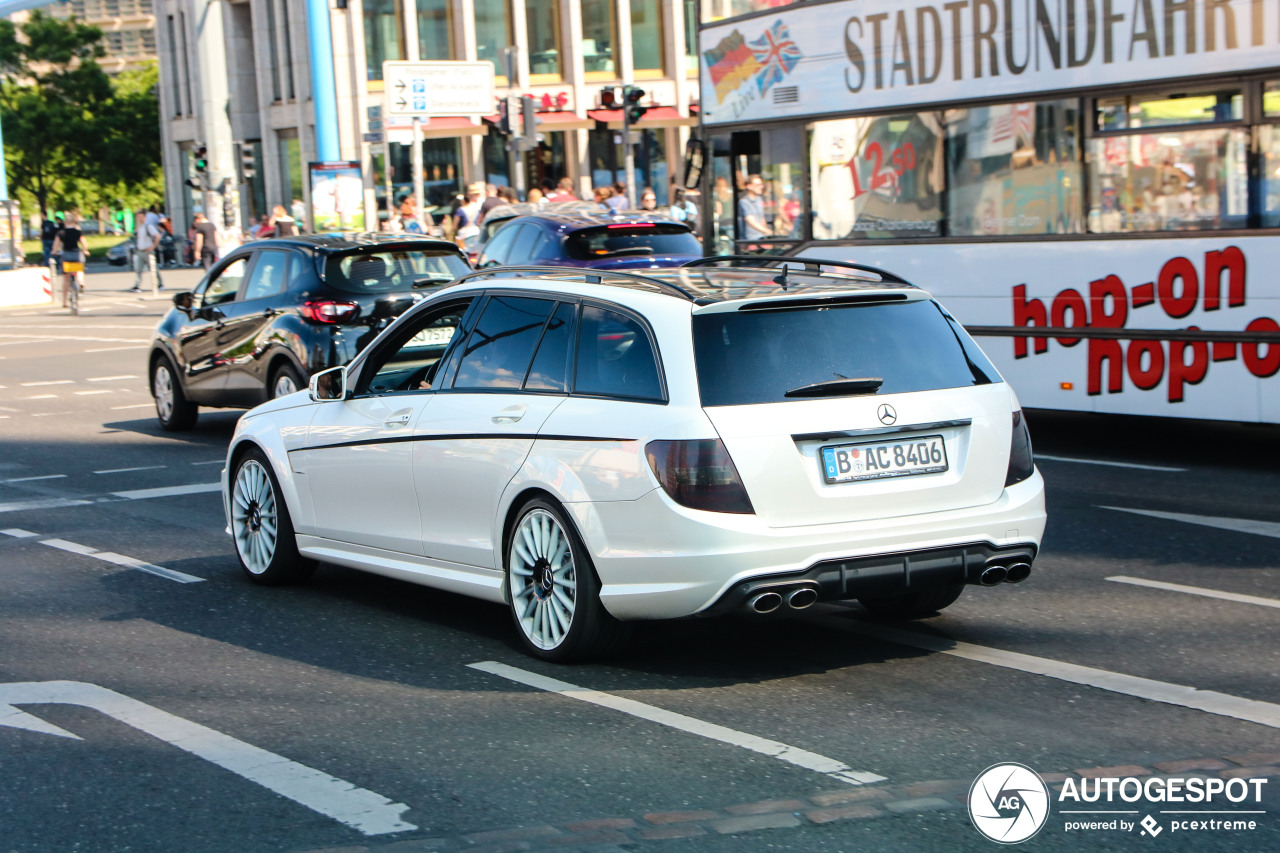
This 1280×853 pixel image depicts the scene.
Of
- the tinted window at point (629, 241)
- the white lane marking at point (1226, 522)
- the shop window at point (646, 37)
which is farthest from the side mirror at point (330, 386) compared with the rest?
the shop window at point (646, 37)

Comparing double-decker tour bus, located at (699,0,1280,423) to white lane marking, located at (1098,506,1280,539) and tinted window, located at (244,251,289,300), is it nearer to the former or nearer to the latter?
white lane marking, located at (1098,506,1280,539)

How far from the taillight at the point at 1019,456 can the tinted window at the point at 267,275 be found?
8.75 metres

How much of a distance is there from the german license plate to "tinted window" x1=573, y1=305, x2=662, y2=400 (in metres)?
0.65

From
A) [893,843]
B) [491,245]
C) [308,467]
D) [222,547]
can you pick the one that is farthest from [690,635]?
[491,245]

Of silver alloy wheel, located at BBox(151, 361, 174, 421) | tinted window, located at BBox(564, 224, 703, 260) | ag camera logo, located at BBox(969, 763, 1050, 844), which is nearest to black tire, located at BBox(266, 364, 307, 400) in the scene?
silver alloy wheel, located at BBox(151, 361, 174, 421)

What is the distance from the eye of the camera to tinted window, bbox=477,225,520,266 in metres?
17.5

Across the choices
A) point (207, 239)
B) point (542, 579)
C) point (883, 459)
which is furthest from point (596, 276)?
point (207, 239)

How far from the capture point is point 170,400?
1509cm

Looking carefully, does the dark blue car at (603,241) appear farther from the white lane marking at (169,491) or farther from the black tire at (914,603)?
the black tire at (914,603)

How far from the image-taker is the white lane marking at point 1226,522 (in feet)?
28.7

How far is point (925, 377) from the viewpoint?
20.1 feet

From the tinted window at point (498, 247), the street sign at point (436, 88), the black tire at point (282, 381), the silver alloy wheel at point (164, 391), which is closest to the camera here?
the black tire at point (282, 381)

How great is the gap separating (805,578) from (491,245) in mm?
12567

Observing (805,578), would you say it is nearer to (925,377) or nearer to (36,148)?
(925,377)
